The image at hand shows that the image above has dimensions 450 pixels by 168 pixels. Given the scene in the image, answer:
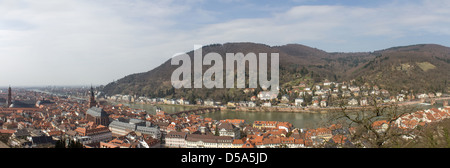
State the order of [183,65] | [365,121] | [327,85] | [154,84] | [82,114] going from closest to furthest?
[365,121]
[82,114]
[327,85]
[154,84]
[183,65]

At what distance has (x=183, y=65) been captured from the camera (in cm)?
5853

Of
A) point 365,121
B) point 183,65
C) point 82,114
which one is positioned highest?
point 183,65

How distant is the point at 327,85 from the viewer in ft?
121

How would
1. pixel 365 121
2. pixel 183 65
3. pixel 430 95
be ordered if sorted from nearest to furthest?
pixel 365 121 → pixel 430 95 → pixel 183 65
